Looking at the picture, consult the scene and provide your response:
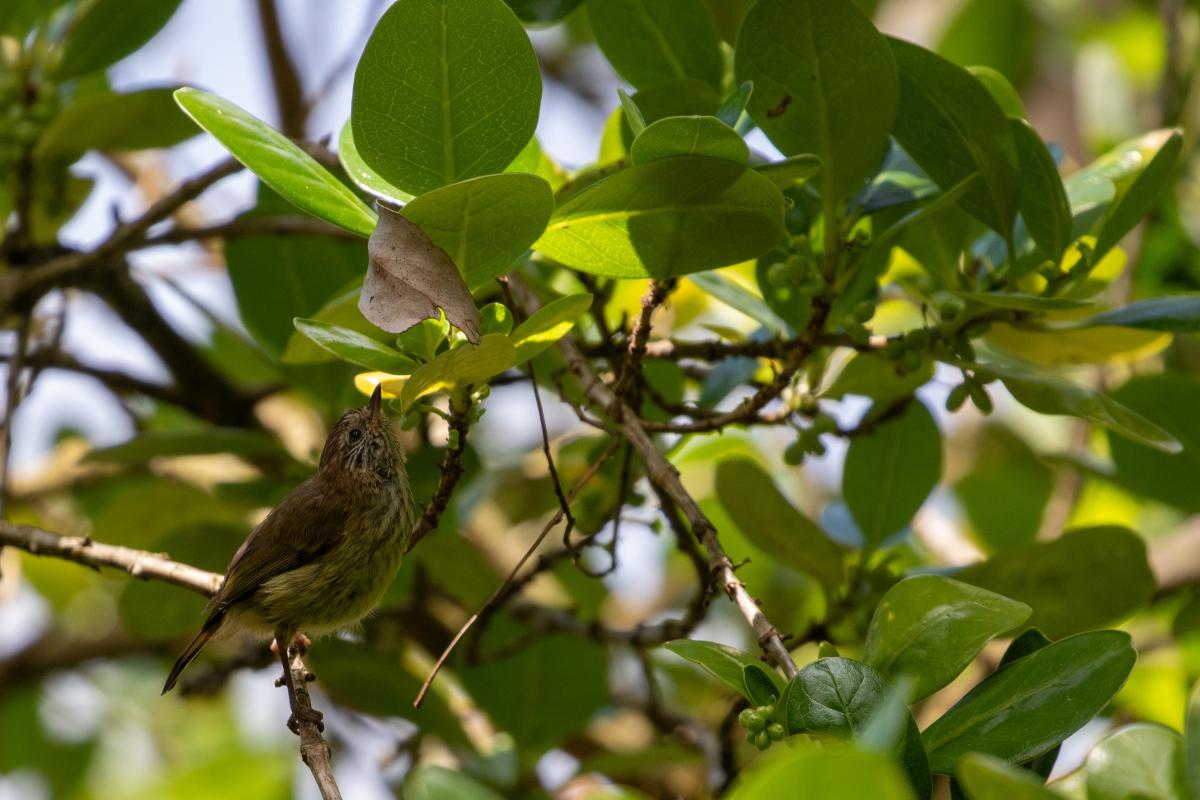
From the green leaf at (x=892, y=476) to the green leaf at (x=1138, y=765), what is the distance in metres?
1.13

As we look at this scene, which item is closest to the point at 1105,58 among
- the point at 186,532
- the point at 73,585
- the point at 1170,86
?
the point at 1170,86

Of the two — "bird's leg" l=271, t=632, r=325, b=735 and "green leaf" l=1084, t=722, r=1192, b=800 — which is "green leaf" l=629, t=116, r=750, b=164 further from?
"bird's leg" l=271, t=632, r=325, b=735

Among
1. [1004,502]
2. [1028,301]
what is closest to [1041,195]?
[1028,301]

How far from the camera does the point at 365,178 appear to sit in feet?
6.09

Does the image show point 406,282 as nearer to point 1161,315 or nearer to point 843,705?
point 843,705

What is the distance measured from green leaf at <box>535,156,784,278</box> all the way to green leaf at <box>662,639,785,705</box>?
1.90 feet

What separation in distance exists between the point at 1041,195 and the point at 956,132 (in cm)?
19

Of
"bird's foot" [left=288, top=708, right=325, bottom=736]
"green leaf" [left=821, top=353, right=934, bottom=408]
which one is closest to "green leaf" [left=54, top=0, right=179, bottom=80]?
"bird's foot" [left=288, top=708, right=325, bottom=736]

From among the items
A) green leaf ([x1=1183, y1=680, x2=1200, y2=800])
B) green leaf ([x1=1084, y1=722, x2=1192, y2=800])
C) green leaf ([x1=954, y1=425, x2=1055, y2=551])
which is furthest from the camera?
green leaf ([x1=954, y1=425, x2=1055, y2=551])

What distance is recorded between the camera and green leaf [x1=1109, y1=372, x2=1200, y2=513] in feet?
8.60

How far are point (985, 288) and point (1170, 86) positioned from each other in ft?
5.33

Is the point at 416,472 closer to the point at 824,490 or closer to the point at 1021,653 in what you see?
the point at 1021,653

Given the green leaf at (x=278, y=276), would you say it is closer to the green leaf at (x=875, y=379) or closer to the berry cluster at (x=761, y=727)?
the green leaf at (x=875, y=379)

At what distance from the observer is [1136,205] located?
198cm
